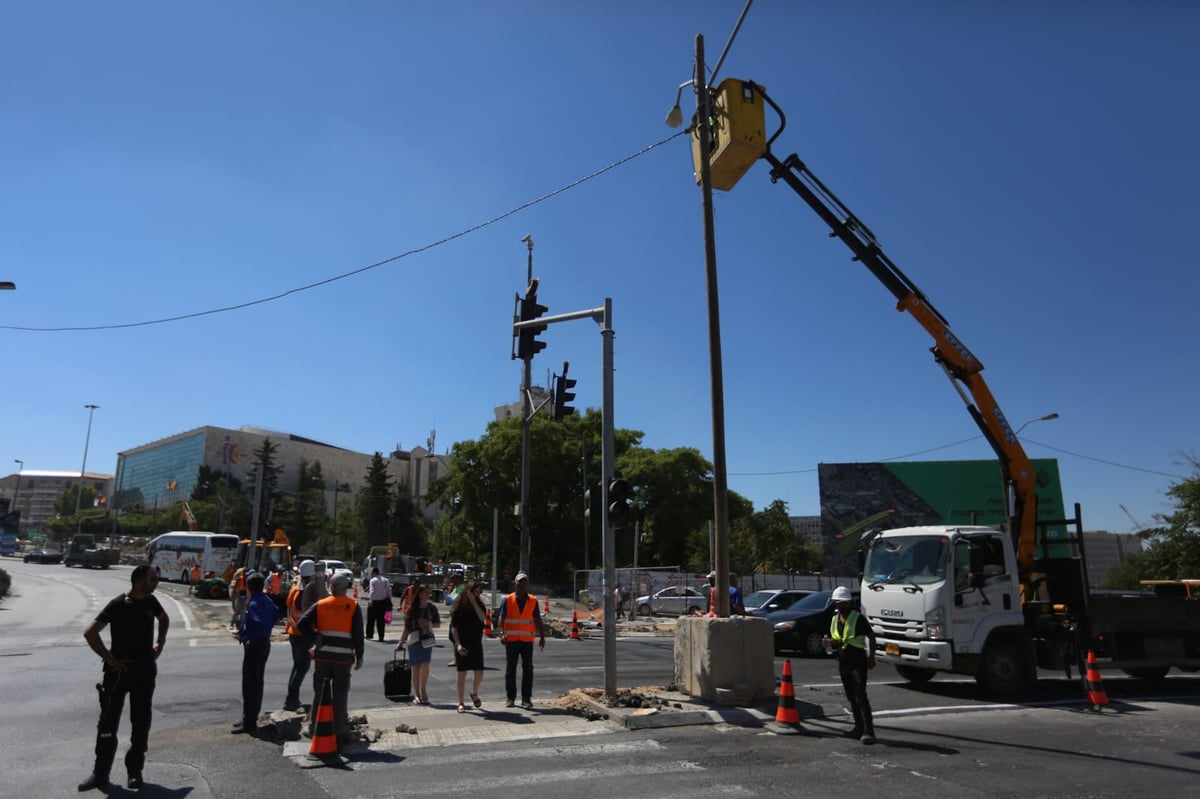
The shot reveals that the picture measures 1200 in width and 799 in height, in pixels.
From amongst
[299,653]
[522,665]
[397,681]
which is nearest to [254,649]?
[299,653]

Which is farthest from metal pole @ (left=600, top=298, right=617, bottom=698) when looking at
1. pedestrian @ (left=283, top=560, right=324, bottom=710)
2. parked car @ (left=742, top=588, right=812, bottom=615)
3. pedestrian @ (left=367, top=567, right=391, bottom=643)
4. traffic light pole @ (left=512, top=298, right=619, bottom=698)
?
parked car @ (left=742, top=588, right=812, bottom=615)

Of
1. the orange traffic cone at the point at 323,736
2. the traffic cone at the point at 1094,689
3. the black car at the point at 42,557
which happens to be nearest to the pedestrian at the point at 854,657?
the traffic cone at the point at 1094,689

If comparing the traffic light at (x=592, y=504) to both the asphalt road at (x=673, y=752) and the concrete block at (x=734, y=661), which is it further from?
the asphalt road at (x=673, y=752)

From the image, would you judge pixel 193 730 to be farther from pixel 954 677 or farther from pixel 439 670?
pixel 954 677

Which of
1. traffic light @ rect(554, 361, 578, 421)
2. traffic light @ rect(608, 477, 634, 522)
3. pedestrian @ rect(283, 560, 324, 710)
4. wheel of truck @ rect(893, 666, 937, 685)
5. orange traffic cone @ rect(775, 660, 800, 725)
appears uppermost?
traffic light @ rect(554, 361, 578, 421)

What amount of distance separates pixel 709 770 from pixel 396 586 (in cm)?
3971

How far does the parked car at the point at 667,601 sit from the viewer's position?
32594 mm

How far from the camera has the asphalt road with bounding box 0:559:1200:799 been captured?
648cm

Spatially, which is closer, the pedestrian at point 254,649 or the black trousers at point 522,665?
the pedestrian at point 254,649

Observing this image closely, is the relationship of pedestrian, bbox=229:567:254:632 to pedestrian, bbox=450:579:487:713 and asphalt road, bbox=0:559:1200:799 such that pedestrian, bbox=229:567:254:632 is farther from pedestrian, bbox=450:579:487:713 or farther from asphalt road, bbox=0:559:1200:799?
pedestrian, bbox=450:579:487:713

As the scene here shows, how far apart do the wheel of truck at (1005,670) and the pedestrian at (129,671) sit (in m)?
11.4

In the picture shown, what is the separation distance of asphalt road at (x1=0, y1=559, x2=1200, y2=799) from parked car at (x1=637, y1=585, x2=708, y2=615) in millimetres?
19962

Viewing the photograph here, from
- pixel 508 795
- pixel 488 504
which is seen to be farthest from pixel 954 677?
pixel 488 504

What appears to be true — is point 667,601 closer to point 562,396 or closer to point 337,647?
point 562,396
